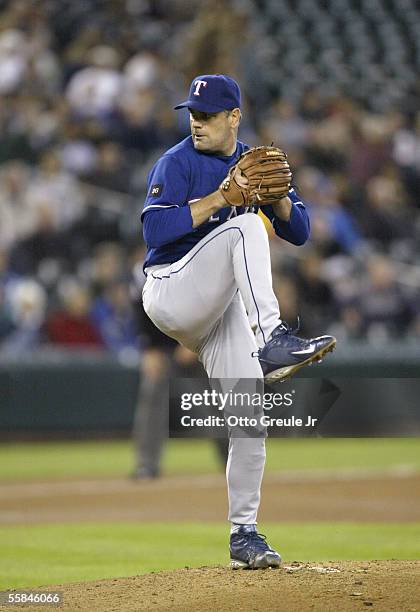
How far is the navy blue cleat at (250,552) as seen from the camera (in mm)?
4598

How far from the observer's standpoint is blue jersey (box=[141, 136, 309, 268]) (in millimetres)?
4457

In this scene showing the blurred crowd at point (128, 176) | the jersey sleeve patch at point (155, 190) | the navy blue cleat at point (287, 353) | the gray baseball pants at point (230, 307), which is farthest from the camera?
the blurred crowd at point (128, 176)

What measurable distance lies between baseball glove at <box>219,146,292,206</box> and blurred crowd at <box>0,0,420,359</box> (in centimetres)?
567

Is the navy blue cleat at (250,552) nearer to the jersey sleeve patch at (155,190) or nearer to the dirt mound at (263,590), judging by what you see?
the dirt mound at (263,590)

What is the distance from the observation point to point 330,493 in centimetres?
927

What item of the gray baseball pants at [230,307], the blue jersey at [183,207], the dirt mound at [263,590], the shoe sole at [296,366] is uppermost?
the blue jersey at [183,207]

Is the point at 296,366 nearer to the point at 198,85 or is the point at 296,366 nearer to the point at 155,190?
the point at 155,190

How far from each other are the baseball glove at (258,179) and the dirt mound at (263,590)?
4.67ft

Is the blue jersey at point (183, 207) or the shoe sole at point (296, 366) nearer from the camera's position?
the shoe sole at point (296, 366)

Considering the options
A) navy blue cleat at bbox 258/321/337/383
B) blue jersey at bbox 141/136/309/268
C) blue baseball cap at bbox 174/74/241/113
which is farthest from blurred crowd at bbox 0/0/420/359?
navy blue cleat at bbox 258/321/337/383

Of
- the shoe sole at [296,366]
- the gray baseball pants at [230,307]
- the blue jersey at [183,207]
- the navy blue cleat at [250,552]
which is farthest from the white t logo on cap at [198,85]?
the navy blue cleat at [250,552]

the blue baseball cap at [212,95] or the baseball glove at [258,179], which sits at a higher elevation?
the blue baseball cap at [212,95]

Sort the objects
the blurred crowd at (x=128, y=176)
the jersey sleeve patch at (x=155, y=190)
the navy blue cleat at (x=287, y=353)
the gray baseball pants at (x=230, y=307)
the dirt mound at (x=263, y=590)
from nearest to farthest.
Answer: the dirt mound at (x=263, y=590), the navy blue cleat at (x=287, y=353), the gray baseball pants at (x=230, y=307), the jersey sleeve patch at (x=155, y=190), the blurred crowd at (x=128, y=176)

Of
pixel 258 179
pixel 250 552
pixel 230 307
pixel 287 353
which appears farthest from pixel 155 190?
pixel 250 552
